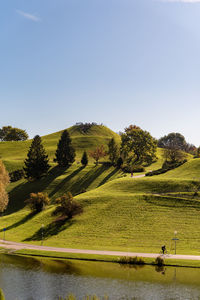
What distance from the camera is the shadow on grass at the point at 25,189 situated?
312ft

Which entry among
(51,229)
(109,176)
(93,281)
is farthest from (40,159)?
(93,281)

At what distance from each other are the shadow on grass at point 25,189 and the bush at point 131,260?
178ft

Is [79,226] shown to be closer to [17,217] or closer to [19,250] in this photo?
[19,250]

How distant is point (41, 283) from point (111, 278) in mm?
7935

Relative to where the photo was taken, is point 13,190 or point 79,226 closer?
point 79,226

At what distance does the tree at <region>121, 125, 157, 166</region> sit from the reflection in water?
305ft

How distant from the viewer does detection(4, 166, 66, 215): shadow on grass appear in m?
Result: 95.1

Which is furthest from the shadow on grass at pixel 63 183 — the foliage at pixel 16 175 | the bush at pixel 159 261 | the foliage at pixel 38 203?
the bush at pixel 159 261

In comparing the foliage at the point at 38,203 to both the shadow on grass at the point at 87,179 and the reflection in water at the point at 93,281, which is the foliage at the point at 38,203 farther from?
the reflection in water at the point at 93,281

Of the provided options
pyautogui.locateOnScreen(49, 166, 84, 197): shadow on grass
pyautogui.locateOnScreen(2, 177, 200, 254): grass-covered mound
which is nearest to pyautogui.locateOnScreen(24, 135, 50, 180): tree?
pyautogui.locateOnScreen(49, 166, 84, 197): shadow on grass

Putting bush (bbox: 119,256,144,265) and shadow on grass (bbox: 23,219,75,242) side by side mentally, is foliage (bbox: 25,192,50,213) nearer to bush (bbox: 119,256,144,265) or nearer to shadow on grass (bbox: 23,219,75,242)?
shadow on grass (bbox: 23,219,75,242)

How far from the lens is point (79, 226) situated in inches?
2510

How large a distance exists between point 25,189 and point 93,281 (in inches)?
2941

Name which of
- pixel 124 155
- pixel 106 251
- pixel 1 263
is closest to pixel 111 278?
pixel 106 251
